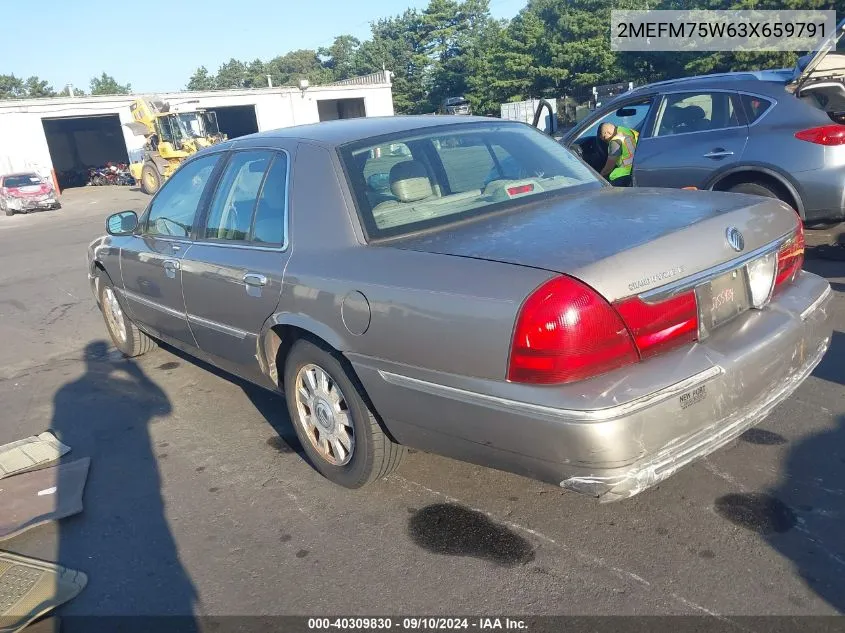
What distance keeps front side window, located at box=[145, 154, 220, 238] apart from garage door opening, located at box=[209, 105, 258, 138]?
41925 mm

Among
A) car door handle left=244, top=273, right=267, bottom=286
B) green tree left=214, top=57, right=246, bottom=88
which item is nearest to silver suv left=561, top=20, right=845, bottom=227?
car door handle left=244, top=273, right=267, bottom=286

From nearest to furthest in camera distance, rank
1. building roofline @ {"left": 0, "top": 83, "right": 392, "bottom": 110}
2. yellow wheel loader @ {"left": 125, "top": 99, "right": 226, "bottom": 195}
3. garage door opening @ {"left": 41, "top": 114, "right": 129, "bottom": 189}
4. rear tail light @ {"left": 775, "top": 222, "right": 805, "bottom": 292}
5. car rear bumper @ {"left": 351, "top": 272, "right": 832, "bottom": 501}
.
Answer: car rear bumper @ {"left": 351, "top": 272, "right": 832, "bottom": 501}, rear tail light @ {"left": 775, "top": 222, "right": 805, "bottom": 292}, yellow wheel loader @ {"left": 125, "top": 99, "right": 226, "bottom": 195}, building roofline @ {"left": 0, "top": 83, "right": 392, "bottom": 110}, garage door opening @ {"left": 41, "top": 114, "right": 129, "bottom": 189}

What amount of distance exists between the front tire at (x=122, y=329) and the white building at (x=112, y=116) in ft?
82.8

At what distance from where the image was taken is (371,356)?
2936mm

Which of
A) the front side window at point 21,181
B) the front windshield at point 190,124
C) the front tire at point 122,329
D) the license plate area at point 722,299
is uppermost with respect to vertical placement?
the front windshield at point 190,124

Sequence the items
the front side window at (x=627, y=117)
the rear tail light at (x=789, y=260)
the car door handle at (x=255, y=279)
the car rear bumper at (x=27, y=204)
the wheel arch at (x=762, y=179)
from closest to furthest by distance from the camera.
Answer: the rear tail light at (x=789, y=260) → the car door handle at (x=255, y=279) → the wheel arch at (x=762, y=179) → the front side window at (x=627, y=117) → the car rear bumper at (x=27, y=204)

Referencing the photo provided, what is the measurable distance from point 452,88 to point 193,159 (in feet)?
206

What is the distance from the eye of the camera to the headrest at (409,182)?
134 inches

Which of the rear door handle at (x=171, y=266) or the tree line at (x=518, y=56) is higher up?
the tree line at (x=518, y=56)

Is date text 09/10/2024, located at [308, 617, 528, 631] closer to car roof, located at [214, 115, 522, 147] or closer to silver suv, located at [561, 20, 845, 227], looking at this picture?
car roof, located at [214, 115, 522, 147]

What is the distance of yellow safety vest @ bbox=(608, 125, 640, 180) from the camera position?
705cm

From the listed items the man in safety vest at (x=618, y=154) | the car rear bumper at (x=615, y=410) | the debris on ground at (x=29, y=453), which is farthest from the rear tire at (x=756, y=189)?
the debris on ground at (x=29, y=453)

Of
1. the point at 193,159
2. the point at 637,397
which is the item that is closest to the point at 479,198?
the point at 637,397

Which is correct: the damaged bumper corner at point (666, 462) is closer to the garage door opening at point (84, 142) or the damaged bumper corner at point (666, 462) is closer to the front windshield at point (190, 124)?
the front windshield at point (190, 124)
